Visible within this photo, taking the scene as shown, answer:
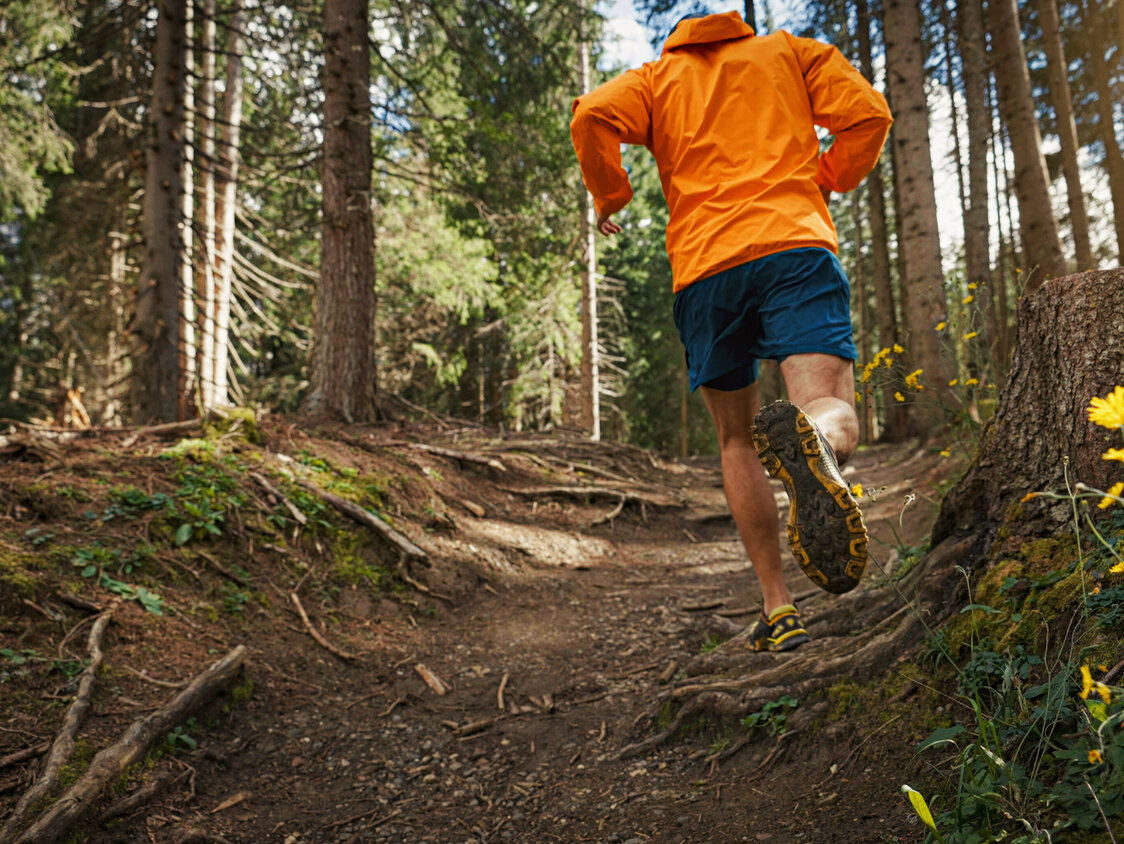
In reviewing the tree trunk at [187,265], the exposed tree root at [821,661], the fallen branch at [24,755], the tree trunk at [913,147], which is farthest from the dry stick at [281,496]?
the tree trunk at [913,147]

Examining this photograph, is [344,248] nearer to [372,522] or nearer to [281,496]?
[281,496]

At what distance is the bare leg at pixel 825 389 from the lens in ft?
7.01

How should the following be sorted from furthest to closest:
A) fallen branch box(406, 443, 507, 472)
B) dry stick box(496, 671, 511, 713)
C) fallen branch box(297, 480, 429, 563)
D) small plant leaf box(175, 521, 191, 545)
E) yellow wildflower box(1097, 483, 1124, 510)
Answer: fallen branch box(406, 443, 507, 472) < fallen branch box(297, 480, 429, 563) < small plant leaf box(175, 521, 191, 545) < dry stick box(496, 671, 511, 713) < yellow wildflower box(1097, 483, 1124, 510)

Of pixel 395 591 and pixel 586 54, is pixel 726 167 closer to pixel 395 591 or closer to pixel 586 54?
pixel 395 591

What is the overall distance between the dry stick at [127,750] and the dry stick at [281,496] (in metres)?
1.30

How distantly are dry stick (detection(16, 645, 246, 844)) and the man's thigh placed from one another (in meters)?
2.55

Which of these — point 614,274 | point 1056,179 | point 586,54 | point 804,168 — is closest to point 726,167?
point 804,168

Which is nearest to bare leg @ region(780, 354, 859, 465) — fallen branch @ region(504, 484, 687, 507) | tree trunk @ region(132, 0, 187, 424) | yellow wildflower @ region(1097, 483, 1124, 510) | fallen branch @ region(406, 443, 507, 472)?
yellow wildflower @ region(1097, 483, 1124, 510)

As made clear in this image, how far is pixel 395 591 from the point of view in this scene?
464cm

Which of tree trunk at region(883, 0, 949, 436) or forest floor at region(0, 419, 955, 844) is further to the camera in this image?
tree trunk at region(883, 0, 949, 436)

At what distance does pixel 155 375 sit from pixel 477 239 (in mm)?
7695

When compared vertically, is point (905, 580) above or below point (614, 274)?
below

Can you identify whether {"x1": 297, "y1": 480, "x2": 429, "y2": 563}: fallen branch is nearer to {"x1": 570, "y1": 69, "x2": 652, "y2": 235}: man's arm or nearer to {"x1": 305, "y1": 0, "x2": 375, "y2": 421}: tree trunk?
{"x1": 305, "y1": 0, "x2": 375, "y2": 421}: tree trunk

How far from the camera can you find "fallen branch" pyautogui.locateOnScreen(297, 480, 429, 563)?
4.84 metres
